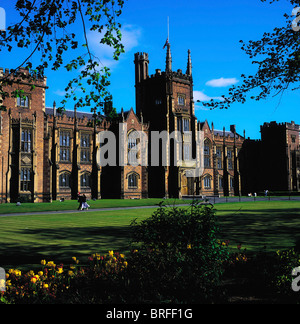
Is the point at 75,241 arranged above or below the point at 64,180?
below

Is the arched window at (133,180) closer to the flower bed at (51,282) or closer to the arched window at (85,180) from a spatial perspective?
the arched window at (85,180)

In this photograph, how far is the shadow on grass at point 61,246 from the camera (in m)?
8.39

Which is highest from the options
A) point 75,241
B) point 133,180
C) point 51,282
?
point 133,180

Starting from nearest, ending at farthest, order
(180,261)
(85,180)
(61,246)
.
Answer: (180,261)
(61,246)
(85,180)

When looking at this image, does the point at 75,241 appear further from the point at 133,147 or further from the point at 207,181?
the point at 207,181

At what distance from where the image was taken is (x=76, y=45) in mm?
6660

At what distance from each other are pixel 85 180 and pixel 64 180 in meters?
3.27

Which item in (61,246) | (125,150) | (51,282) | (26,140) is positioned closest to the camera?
(51,282)

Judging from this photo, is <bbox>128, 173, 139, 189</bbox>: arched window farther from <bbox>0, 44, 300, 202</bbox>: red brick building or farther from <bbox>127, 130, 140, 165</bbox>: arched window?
<bbox>127, 130, 140, 165</bbox>: arched window

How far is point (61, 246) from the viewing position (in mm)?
10086

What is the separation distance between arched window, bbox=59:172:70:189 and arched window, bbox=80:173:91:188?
6.94ft

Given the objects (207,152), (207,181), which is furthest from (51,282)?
(207,152)

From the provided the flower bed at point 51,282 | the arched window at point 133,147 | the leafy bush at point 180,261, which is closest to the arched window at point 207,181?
the arched window at point 133,147
